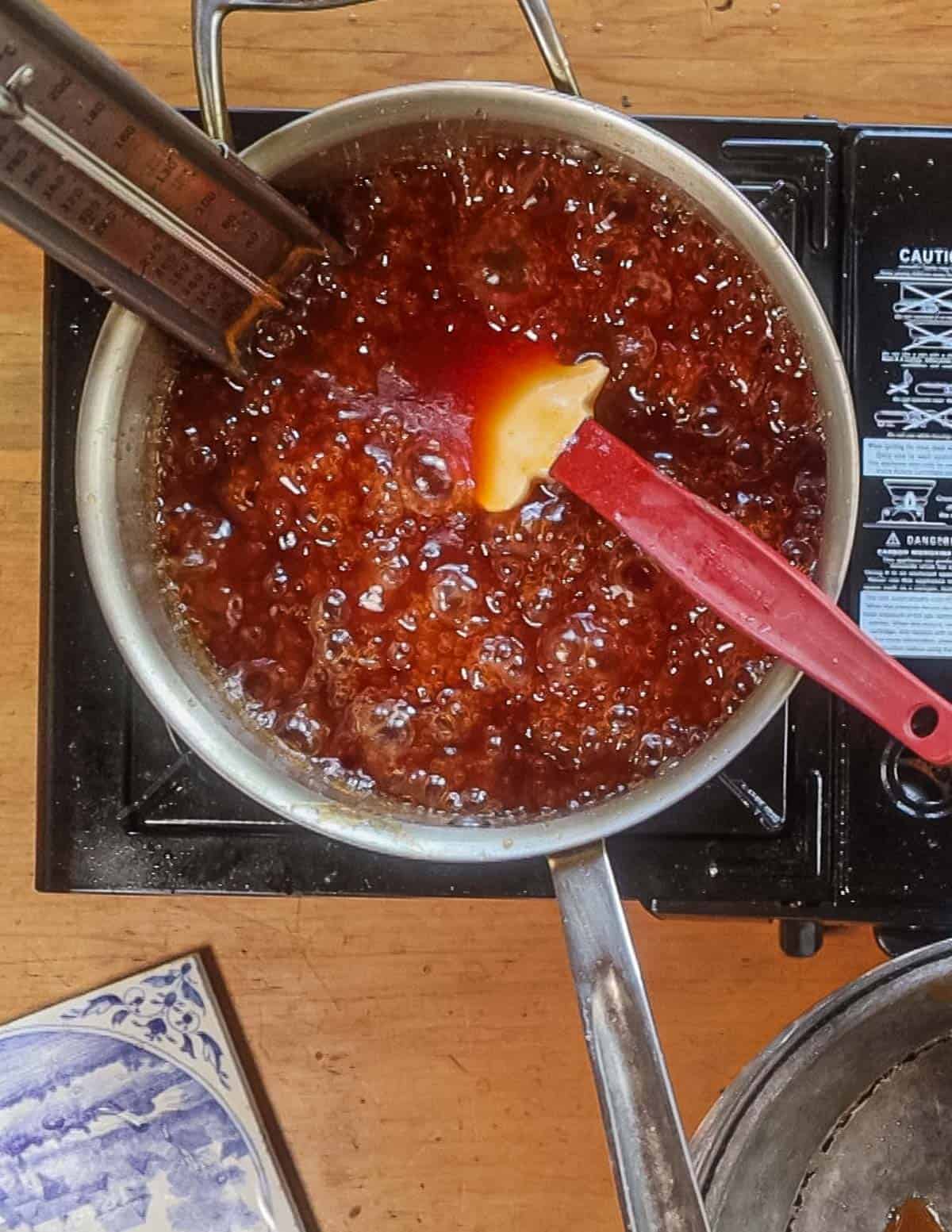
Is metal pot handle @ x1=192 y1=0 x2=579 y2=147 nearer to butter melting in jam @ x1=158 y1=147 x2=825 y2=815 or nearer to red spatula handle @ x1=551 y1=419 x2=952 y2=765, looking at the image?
butter melting in jam @ x1=158 y1=147 x2=825 y2=815

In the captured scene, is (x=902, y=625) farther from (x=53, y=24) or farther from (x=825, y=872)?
(x=53, y=24)

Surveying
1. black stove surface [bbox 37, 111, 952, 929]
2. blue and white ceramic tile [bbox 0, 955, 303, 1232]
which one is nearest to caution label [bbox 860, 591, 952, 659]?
black stove surface [bbox 37, 111, 952, 929]

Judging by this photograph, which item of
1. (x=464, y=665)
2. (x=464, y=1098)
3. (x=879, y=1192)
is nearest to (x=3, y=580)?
(x=464, y=665)

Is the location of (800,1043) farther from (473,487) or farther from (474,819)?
(473,487)

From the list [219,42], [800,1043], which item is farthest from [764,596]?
[219,42]

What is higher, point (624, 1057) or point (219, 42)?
point (219, 42)

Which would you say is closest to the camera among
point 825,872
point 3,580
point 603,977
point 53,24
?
point 53,24
